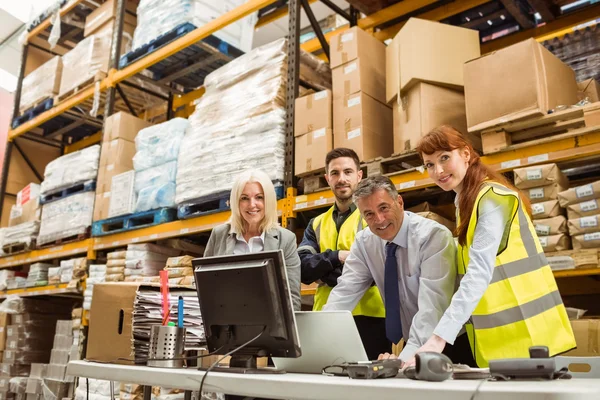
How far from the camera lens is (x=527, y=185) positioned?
2938 mm

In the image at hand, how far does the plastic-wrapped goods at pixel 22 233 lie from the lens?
647 centimetres

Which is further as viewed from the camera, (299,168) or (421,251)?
(299,168)

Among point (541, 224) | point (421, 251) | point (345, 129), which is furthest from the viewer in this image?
point (345, 129)

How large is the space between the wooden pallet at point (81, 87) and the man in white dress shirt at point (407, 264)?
505 cm

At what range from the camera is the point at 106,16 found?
636 centimetres

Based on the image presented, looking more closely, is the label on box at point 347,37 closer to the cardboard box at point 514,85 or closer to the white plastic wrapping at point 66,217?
the cardboard box at point 514,85

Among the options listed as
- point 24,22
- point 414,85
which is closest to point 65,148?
point 24,22

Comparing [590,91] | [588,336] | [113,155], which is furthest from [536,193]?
[113,155]

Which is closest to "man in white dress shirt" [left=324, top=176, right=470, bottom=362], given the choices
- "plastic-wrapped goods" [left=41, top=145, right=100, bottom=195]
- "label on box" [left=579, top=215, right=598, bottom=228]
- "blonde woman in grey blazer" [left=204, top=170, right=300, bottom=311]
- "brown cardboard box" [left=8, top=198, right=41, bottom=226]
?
"blonde woman in grey blazer" [left=204, top=170, right=300, bottom=311]

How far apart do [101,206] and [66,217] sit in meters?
0.69

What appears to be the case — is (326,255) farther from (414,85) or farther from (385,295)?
(414,85)

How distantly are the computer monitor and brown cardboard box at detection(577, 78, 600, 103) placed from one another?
112 inches

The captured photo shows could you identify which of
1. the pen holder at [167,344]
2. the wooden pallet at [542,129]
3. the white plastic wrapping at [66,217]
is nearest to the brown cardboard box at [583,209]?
the wooden pallet at [542,129]

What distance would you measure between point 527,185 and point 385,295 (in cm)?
134
